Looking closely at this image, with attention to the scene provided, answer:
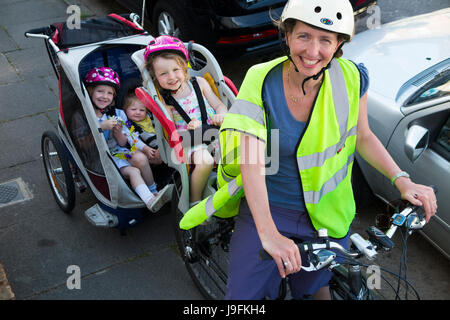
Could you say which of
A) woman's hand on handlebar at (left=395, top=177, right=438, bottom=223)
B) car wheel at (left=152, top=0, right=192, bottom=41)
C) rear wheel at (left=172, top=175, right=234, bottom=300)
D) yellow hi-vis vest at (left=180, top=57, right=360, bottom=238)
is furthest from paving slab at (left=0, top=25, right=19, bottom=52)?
woman's hand on handlebar at (left=395, top=177, right=438, bottom=223)

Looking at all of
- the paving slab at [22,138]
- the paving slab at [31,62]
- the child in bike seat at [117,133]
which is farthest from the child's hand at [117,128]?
the paving slab at [31,62]

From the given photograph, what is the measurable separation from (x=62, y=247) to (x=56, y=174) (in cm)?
66

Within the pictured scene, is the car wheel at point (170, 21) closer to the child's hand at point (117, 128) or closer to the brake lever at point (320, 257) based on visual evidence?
the child's hand at point (117, 128)

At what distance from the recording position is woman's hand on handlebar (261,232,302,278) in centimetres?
A: 181

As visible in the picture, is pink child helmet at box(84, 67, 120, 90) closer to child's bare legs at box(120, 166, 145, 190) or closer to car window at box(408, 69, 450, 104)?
child's bare legs at box(120, 166, 145, 190)

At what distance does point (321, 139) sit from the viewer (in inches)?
77.9

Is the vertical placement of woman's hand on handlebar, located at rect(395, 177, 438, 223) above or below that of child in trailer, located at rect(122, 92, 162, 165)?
above

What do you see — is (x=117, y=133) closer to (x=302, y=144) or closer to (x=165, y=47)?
(x=165, y=47)

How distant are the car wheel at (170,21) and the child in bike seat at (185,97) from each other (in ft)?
7.25

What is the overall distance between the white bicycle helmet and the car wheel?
3.88 m

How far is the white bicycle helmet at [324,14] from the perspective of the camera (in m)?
1.86

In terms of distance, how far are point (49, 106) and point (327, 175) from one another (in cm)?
448

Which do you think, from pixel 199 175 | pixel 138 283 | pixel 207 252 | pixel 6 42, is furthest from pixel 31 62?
pixel 207 252
